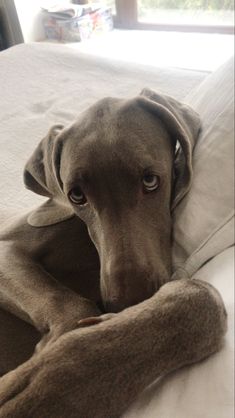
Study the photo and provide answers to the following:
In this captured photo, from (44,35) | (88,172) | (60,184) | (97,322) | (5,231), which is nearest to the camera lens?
(97,322)

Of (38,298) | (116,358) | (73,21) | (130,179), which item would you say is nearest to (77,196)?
(130,179)

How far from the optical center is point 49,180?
4.34 ft

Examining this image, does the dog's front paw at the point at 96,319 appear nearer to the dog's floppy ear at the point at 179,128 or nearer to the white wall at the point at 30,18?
the dog's floppy ear at the point at 179,128

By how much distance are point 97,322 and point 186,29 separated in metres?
0.83

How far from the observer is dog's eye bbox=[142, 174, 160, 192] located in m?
1.08

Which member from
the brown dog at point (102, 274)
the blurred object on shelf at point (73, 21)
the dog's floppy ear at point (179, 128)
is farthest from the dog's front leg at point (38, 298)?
the blurred object on shelf at point (73, 21)

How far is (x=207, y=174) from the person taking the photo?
0.96 meters

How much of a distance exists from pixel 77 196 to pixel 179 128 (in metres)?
0.35

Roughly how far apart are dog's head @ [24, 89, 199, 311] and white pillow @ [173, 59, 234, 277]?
1.5 inches

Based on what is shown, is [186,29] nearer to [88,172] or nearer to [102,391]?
[88,172]

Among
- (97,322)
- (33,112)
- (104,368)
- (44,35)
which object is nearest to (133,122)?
(97,322)

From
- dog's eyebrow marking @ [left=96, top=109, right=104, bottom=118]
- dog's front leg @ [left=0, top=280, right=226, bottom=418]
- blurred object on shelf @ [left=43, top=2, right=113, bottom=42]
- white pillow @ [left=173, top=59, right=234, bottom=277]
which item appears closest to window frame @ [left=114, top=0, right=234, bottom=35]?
white pillow @ [left=173, top=59, right=234, bottom=277]

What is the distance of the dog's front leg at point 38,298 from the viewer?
104cm

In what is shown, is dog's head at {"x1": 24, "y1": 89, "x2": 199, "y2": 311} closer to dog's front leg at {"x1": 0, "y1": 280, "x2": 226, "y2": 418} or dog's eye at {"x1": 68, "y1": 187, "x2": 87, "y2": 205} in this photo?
dog's eye at {"x1": 68, "y1": 187, "x2": 87, "y2": 205}
